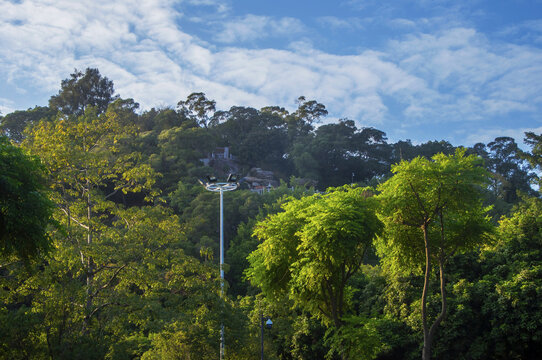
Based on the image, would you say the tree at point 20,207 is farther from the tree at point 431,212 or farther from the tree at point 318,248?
the tree at point 431,212

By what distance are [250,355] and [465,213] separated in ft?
26.5

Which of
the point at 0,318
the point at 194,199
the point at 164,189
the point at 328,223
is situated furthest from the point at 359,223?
the point at 164,189

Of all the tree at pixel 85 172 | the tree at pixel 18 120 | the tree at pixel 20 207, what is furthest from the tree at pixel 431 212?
the tree at pixel 18 120

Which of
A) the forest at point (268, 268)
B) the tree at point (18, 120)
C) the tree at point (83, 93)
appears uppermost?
the tree at point (83, 93)

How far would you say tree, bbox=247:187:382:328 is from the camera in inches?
543

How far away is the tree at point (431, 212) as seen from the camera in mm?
13664

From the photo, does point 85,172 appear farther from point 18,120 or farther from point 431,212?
point 18,120

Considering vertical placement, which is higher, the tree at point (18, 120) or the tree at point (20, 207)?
the tree at point (18, 120)

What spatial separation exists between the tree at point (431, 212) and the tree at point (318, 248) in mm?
1009

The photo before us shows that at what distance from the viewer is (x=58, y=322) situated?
356 inches

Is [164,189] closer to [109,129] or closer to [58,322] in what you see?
[109,129]

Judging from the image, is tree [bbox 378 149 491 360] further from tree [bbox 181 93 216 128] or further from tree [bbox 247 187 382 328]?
tree [bbox 181 93 216 128]

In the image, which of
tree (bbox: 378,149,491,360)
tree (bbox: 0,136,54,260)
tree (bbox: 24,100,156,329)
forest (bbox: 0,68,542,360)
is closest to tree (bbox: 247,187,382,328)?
forest (bbox: 0,68,542,360)

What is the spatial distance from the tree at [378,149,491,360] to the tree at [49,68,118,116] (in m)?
43.5
